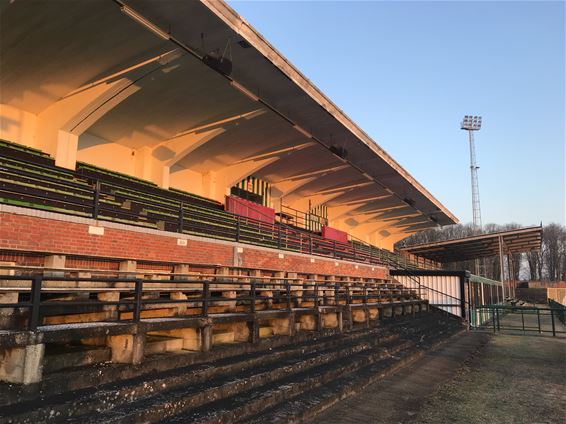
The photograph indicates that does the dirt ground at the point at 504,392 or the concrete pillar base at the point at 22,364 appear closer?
the concrete pillar base at the point at 22,364

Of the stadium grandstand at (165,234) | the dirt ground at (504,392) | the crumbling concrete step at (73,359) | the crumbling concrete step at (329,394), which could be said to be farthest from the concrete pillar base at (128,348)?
the dirt ground at (504,392)

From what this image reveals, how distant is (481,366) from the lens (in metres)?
10.9

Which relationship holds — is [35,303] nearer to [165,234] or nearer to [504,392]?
[165,234]

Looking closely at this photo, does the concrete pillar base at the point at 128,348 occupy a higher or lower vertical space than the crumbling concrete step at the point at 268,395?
higher

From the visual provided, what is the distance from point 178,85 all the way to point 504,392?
12857 millimetres

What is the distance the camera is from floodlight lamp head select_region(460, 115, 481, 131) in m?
84.8

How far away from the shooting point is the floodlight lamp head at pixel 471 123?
84750 millimetres

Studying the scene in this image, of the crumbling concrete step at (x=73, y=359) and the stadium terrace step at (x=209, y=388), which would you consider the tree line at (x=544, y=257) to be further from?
the crumbling concrete step at (x=73, y=359)

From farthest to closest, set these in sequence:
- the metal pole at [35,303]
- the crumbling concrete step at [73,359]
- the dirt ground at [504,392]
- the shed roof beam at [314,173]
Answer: the shed roof beam at [314,173] → the dirt ground at [504,392] → the crumbling concrete step at [73,359] → the metal pole at [35,303]

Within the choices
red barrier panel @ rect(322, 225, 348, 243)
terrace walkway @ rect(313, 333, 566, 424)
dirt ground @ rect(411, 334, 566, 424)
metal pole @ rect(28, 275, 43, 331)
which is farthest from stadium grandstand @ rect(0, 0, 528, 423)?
red barrier panel @ rect(322, 225, 348, 243)

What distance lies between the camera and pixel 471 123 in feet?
279

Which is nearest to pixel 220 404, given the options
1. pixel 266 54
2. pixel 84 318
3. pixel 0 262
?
pixel 84 318

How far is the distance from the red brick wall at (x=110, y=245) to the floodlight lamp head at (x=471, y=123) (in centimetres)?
8178

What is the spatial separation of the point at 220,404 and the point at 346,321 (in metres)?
8.13
